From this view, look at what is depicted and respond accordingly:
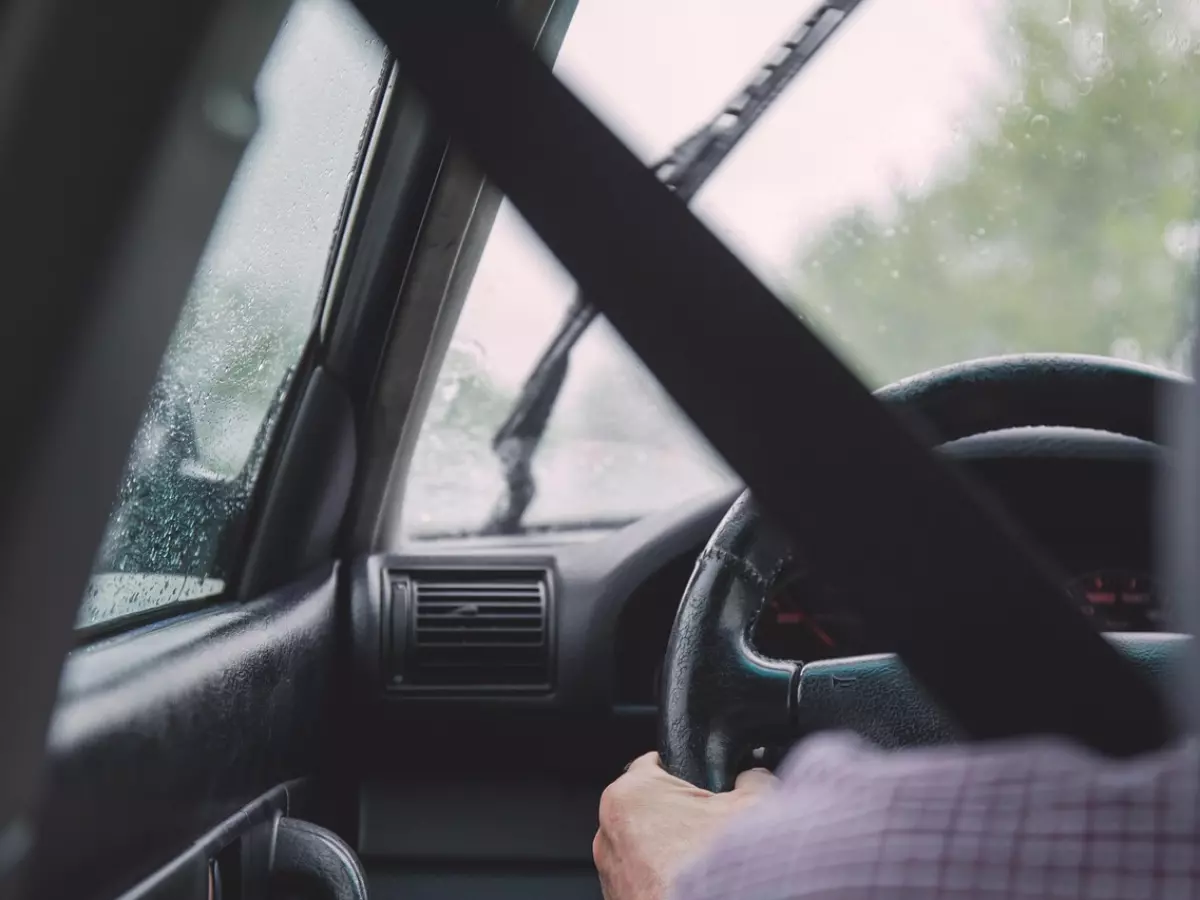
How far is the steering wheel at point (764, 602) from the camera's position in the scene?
1.72 m

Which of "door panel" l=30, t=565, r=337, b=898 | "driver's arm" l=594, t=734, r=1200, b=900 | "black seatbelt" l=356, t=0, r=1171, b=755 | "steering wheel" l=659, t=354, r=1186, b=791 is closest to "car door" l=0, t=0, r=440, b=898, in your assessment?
"door panel" l=30, t=565, r=337, b=898

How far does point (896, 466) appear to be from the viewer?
2.75 ft

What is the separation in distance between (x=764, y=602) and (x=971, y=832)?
1232 mm

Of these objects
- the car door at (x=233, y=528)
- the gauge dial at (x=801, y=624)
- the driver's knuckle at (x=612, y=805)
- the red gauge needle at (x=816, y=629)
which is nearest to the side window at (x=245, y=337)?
the car door at (x=233, y=528)

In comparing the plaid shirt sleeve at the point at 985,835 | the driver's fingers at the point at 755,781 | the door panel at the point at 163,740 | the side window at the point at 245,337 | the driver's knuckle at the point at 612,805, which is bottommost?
the driver's fingers at the point at 755,781

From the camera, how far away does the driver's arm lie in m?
0.61

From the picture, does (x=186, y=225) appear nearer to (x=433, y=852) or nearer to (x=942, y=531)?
(x=942, y=531)

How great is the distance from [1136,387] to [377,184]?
131 cm

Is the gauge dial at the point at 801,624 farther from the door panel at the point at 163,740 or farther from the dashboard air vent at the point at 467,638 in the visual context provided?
the door panel at the point at 163,740

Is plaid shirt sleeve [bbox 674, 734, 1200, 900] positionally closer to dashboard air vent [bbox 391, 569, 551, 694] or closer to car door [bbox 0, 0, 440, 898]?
car door [bbox 0, 0, 440, 898]

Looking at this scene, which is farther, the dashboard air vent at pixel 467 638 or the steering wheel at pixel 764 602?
the dashboard air vent at pixel 467 638

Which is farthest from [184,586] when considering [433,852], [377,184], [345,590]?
[433,852]

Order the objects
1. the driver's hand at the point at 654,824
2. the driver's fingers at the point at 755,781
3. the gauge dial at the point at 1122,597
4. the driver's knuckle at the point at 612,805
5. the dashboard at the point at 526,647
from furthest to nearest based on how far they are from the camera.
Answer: the dashboard at the point at 526,647
the gauge dial at the point at 1122,597
the driver's fingers at the point at 755,781
the driver's knuckle at the point at 612,805
the driver's hand at the point at 654,824

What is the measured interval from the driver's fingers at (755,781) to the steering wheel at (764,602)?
18mm
